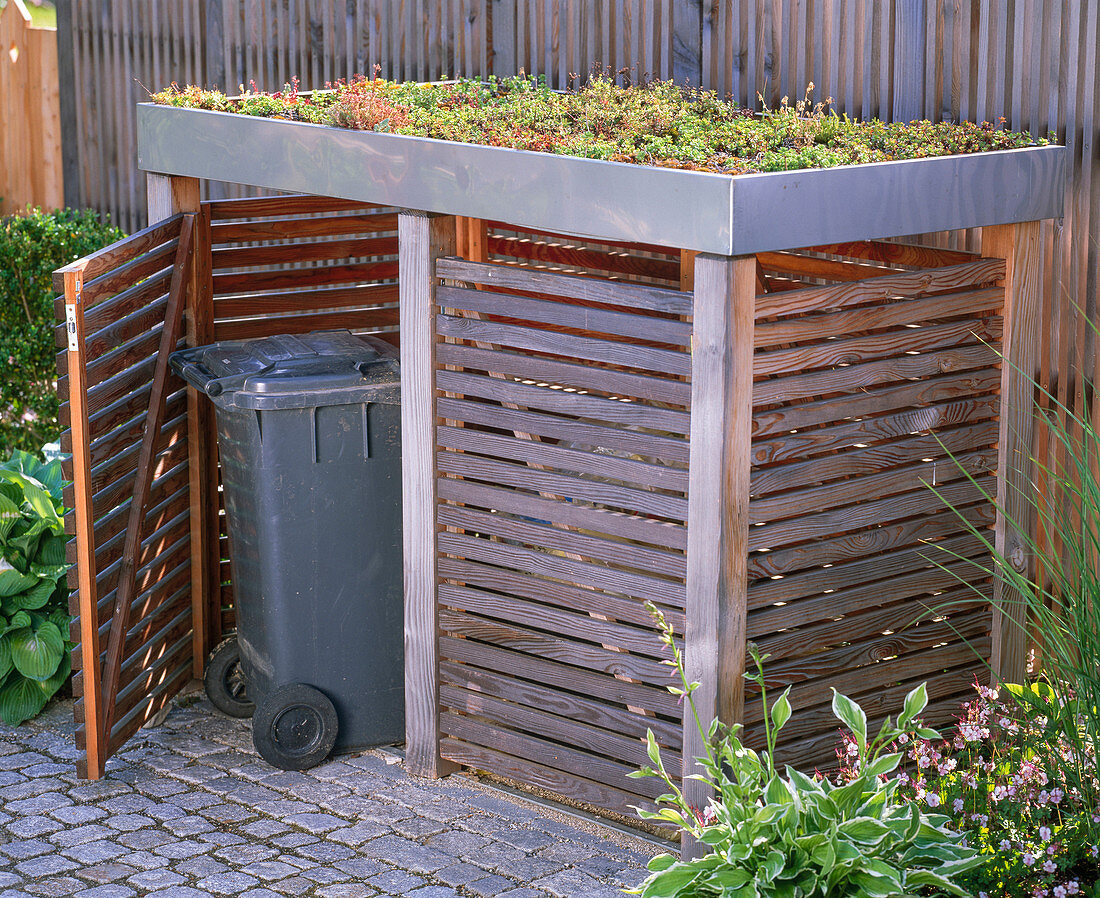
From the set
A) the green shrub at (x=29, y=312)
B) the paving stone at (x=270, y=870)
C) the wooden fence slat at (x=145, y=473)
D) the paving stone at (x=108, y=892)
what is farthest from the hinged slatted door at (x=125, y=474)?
the green shrub at (x=29, y=312)

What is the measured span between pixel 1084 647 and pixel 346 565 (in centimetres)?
260

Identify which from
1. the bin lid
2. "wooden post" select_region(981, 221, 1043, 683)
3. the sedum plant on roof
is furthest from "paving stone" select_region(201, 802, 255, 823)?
"wooden post" select_region(981, 221, 1043, 683)

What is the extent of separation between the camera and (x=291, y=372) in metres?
5.00

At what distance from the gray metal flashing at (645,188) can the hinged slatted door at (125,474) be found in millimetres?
540

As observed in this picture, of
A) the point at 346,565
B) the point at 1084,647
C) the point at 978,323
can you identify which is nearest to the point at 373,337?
the point at 346,565

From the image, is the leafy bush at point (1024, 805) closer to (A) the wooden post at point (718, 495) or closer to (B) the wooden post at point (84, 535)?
(A) the wooden post at point (718, 495)

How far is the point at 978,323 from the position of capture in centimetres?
468

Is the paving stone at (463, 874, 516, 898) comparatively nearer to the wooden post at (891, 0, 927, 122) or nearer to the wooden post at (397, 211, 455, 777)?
the wooden post at (397, 211, 455, 777)

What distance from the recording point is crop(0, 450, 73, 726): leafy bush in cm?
546

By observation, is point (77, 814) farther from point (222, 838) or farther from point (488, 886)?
point (488, 886)

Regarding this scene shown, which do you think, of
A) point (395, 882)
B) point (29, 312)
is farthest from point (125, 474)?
point (29, 312)

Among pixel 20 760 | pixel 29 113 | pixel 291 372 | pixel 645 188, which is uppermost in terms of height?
pixel 29 113

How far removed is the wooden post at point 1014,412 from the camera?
4.69 meters

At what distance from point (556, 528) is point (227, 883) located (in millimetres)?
1424
